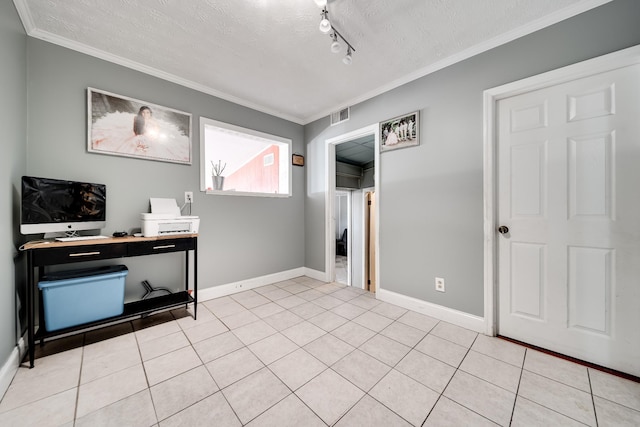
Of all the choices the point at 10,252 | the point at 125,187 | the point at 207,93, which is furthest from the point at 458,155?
the point at 10,252

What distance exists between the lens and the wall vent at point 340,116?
10.6 ft

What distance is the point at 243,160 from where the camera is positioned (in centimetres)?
461

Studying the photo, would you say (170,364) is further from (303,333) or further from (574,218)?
(574,218)

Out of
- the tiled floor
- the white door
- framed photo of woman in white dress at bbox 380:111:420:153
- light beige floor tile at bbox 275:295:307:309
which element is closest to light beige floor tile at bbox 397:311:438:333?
the tiled floor

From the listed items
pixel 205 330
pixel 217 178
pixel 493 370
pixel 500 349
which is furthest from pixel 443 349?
pixel 217 178

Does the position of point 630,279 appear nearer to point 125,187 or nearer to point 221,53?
point 221,53

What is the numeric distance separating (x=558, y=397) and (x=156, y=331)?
3.04 meters

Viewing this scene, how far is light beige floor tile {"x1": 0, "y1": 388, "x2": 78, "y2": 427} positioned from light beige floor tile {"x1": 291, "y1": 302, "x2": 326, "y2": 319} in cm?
167

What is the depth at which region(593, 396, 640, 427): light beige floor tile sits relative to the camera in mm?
1202

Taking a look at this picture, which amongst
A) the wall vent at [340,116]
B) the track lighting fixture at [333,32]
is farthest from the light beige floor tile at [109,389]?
the wall vent at [340,116]

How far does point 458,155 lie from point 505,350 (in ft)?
5.66

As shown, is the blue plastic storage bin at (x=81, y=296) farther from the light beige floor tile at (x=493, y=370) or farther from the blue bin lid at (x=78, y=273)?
the light beige floor tile at (x=493, y=370)

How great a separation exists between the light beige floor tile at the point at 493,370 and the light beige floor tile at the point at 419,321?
0.45m

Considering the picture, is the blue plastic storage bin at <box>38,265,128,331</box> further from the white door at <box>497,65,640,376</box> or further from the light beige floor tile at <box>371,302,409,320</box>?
the white door at <box>497,65,640,376</box>
